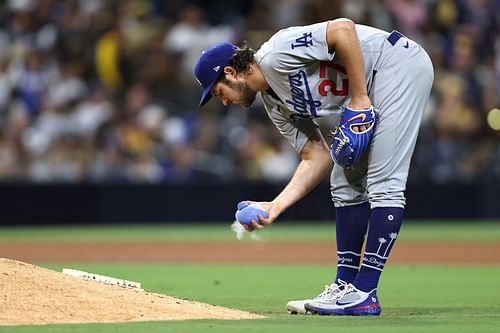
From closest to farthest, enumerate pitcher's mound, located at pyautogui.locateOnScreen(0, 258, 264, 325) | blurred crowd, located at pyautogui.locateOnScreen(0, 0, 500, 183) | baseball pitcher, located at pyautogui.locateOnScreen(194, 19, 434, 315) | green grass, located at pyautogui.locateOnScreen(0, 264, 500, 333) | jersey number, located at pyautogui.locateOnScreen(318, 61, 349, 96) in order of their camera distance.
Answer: green grass, located at pyautogui.locateOnScreen(0, 264, 500, 333)
pitcher's mound, located at pyautogui.locateOnScreen(0, 258, 264, 325)
baseball pitcher, located at pyautogui.locateOnScreen(194, 19, 434, 315)
jersey number, located at pyautogui.locateOnScreen(318, 61, 349, 96)
blurred crowd, located at pyautogui.locateOnScreen(0, 0, 500, 183)

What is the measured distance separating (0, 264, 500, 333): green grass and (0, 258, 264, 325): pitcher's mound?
0.73 ft

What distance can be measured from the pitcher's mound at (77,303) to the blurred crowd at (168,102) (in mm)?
9902

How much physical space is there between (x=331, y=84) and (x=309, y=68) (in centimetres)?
18

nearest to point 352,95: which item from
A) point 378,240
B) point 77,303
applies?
point 378,240

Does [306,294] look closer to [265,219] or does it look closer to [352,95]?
[265,219]

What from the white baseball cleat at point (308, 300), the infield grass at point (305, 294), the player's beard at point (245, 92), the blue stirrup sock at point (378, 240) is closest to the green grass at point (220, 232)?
the infield grass at point (305, 294)

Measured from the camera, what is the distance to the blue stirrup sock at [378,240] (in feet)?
20.6

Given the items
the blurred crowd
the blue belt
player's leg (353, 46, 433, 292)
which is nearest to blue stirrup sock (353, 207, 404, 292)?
player's leg (353, 46, 433, 292)

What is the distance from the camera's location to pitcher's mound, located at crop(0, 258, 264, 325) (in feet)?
18.8

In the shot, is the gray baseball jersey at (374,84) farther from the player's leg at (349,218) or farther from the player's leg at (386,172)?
the player's leg at (349,218)

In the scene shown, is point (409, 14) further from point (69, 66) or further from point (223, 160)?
point (69, 66)

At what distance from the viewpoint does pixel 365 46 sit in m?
6.39

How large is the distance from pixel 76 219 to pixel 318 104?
1144 cm

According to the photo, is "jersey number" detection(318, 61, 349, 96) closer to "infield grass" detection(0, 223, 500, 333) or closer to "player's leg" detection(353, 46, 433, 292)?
"player's leg" detection(353, 46, 433, 292)
